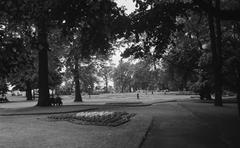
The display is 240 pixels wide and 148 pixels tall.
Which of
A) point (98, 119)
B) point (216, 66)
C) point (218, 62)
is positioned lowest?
point (98, 119)

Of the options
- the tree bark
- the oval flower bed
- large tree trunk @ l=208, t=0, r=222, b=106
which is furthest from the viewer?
large tree trunk @ l=208, t=0, r=222, b=106

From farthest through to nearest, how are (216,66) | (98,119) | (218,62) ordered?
(216,66), (218,62), (98,119)

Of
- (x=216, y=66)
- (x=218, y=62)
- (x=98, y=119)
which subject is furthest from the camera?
(x=216, y=66)

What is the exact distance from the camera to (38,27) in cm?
852

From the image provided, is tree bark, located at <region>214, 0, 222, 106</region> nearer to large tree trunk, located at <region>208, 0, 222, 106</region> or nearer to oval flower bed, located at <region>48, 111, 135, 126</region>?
large tree trunk, located at <region>208, 0, 222, 106</region>

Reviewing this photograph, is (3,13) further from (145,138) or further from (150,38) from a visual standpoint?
(150,38)

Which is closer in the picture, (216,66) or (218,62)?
(218,62)

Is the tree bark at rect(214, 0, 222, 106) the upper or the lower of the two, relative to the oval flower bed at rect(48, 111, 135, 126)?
upper

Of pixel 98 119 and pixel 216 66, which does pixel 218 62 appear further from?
pixel 98 119

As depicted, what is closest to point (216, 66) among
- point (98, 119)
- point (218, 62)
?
point (218, 62)

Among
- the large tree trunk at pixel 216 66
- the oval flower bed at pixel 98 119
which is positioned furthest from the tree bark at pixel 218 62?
the oval flower bed at pixel 98 119

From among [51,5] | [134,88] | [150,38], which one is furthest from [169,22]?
[134,88]

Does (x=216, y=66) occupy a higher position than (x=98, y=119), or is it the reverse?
(x=216, y=66)

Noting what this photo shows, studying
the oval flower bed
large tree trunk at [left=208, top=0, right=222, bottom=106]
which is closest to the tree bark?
large tree trunk at [left=208, top=0, right=222, bottom=106]
